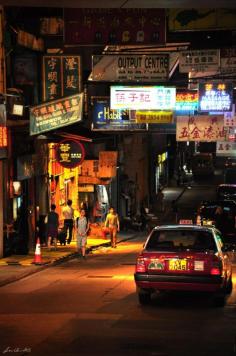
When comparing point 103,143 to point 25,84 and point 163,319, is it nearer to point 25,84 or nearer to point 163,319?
point 25,84

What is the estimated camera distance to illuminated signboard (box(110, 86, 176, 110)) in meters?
27.3

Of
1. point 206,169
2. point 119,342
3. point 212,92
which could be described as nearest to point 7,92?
Answer: point 212,92

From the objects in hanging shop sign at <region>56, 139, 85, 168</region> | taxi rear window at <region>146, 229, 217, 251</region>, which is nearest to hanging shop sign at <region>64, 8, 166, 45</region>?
taxi rear window at <region>146, 229, 217, 251</region>

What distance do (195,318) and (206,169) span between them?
6262cm

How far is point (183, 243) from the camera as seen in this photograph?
49.2ft

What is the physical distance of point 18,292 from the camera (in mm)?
16609

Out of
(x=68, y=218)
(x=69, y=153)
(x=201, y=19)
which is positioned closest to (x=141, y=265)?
(x=201, y=19)

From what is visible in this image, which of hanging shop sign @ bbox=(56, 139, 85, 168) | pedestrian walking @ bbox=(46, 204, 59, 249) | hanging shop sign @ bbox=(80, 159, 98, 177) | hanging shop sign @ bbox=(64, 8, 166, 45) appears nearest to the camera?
hanging shop sign @ bbox=(64, 8, 166, 45)

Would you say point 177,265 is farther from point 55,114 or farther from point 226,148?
point 226,148

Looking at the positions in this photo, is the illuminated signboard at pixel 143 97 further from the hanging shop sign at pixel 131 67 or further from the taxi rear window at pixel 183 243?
the taxi rear window at pixel 183 243

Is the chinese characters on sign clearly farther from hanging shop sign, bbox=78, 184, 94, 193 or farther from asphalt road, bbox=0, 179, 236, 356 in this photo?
asphalt road, bbox=0, 179, 236, 356

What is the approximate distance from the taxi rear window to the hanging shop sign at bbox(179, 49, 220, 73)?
10.8 m

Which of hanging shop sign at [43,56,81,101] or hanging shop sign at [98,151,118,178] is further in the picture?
hanging shop sign at [98,151,118,178]

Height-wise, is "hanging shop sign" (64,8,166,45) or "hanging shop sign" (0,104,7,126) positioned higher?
"hanging shop sign" (64,8,166,45)
